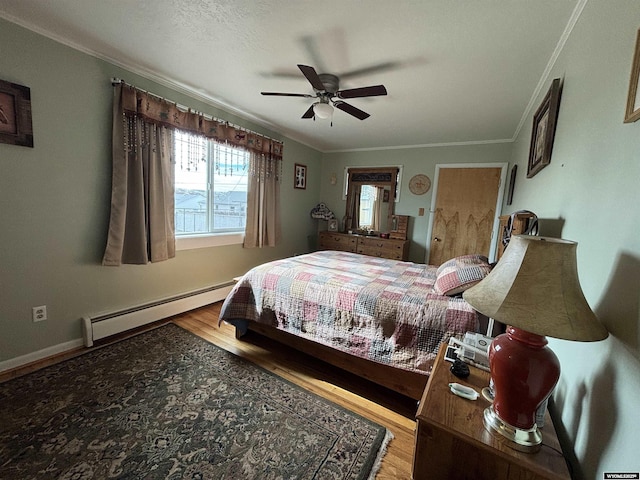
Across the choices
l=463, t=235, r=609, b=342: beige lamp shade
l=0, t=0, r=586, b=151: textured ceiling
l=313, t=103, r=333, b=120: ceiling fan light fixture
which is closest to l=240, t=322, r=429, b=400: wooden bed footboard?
l=463, t=235, r=609, b=342: beige lamp shade

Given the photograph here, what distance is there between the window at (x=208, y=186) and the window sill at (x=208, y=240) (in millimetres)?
77

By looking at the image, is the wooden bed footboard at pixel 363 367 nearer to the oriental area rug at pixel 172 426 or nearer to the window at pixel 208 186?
the oriental area rug at pixel 172 426

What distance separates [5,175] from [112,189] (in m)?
0.57

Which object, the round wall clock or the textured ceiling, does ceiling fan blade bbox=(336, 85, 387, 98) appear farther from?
the round wall clock

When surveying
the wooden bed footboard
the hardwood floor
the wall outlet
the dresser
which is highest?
the dresser

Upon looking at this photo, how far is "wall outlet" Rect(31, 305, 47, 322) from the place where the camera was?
1.93 m

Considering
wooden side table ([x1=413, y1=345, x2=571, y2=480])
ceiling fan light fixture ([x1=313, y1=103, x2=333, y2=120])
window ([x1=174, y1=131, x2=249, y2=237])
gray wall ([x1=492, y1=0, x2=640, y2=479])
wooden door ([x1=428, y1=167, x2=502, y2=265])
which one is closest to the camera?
gray wall ([x1=492, y1=0, x2=640, y2=479])

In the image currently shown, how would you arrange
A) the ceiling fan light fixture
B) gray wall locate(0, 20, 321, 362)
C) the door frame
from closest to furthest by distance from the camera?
gray wall locate(0, 20, 321, 362) → the ceiling fan light fixture → the door frame

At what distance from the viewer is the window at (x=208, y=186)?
2756 mm

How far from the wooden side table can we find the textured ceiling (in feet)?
6.16

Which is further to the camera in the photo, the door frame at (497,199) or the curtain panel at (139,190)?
the door frame at (497,199)

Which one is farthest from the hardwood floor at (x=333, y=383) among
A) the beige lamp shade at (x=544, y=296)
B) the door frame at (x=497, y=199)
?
the door frame at (x=497, y=199)

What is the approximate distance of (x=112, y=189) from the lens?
2.17 metres

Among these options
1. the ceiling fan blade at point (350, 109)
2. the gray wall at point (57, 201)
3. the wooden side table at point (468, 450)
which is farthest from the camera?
the ceiling fan blade at point (350, 109)
